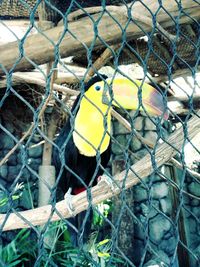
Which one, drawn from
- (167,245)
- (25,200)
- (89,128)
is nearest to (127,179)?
(89,128)

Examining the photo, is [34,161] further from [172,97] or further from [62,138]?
[62,138]

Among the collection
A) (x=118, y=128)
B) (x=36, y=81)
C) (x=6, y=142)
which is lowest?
(x=36, y=81)

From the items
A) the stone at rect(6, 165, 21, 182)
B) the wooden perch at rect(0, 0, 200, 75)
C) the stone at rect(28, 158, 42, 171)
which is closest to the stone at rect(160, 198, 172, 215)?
the stone at rect(28, 158, 42, 171)

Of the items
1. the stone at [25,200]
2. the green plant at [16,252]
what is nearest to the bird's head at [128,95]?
the green plant at [16,252]

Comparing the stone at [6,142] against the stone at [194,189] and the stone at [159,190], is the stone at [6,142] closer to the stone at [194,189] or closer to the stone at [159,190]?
the stone at [159,190]

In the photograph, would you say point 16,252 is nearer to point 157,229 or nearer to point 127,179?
point 157,229

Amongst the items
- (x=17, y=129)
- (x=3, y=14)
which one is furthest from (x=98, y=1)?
(x=17, y=129)

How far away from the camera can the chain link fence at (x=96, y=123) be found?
3.73 ft

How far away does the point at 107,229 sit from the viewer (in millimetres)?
4551

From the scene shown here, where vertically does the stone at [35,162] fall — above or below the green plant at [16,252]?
above

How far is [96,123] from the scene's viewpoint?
2080 millimetres

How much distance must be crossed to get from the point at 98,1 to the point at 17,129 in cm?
219

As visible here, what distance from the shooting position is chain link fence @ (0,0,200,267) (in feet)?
3.73

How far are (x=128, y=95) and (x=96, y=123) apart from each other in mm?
314
